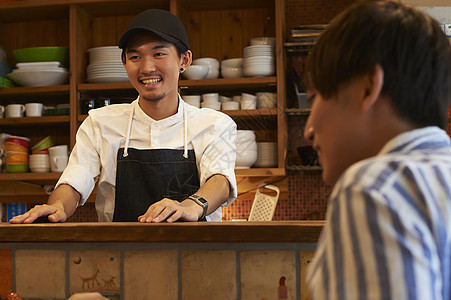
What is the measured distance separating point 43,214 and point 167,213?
397 millimetres

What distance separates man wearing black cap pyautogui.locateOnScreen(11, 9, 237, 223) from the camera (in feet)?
5.86

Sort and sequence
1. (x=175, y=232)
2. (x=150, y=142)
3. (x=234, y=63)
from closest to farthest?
(x=175, y=232) → (x=150, y=142) → (x=234, y=63)

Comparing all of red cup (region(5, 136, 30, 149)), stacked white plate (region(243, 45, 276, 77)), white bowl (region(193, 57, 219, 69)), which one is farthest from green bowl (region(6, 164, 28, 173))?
stacked white plate (region(243, 45, 276, 77))

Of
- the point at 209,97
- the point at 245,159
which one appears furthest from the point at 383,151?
the point at 209,97

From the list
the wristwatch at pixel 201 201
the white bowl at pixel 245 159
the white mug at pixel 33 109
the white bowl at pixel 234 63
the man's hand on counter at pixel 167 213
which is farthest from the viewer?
the white mug at pixel 33 109

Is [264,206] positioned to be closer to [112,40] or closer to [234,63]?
[234,63]

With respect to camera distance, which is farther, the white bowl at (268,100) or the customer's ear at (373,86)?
the white bowl at (268,100)

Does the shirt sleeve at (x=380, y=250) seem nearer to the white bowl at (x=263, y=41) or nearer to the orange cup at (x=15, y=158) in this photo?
the white bowl at (x=263, y=41)

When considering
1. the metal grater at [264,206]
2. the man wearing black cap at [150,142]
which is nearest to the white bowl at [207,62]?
the metal grater at [264,206]

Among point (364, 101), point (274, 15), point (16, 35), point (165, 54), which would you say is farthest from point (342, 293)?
point (16, 35)

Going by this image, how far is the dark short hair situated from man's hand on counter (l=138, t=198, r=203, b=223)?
724 mm

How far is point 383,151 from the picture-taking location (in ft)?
1.69

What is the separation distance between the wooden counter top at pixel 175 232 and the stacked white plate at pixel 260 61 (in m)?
1.95

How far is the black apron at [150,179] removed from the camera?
1.80m
